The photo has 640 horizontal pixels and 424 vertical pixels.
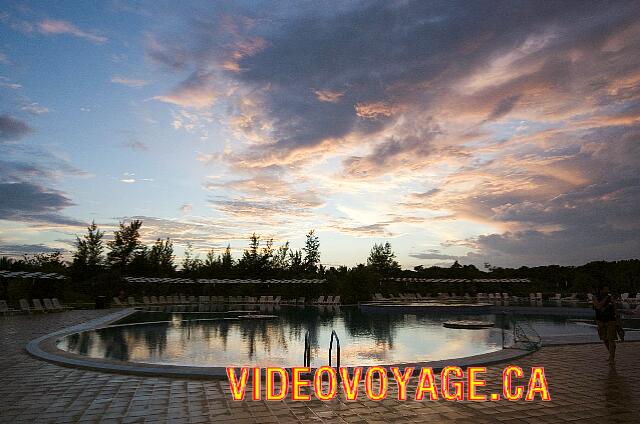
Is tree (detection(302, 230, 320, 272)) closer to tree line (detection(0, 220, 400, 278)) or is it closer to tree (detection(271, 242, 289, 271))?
tree line (detection(0, 220, 400, 278))

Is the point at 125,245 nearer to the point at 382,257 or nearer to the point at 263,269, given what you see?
the point at 263,269

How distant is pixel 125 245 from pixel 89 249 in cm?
625

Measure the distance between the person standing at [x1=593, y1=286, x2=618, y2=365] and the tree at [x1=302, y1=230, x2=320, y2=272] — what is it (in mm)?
43546

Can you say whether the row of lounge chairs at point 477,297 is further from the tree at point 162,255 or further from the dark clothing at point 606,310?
the dark clothing at point 606,310

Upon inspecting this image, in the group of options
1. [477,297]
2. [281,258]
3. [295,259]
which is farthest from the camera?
[295,259]

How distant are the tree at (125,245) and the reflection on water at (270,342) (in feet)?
83.8

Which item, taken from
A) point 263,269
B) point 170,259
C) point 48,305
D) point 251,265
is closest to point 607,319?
point 48,305

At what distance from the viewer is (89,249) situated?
34.9 meters

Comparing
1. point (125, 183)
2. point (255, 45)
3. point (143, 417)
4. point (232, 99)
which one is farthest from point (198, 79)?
point (143, 417)

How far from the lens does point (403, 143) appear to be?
20.1 meters

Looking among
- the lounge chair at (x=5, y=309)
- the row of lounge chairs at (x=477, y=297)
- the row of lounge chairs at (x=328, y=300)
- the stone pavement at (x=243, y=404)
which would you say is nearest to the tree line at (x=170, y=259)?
the lounge chair at (x=5, y=309)

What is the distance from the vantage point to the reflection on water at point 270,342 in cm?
974

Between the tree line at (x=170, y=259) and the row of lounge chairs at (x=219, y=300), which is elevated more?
the tree line at (x=170, y=259)

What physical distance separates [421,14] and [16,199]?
2711 cm
